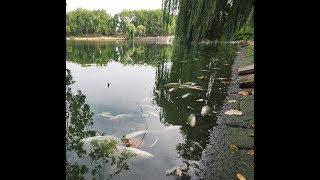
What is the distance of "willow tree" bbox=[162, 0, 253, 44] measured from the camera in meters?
3.66

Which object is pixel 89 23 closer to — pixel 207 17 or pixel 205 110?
pixel 205 110

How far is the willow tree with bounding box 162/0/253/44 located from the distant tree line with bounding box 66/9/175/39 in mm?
50891

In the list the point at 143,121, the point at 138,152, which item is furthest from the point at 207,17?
the point at 143,121

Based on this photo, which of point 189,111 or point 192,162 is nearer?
point 192,162

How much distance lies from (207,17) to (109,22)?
205ft

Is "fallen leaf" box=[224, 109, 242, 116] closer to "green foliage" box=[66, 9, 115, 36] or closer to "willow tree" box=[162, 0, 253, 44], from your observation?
"willow tree" box=[162, 0, 253, 44]

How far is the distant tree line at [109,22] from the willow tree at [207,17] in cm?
5089

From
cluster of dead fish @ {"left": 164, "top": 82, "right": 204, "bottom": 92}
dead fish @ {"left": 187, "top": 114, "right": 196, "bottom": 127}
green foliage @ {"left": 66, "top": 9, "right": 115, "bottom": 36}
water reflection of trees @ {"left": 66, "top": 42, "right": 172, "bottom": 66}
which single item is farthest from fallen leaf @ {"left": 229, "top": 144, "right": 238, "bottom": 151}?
green foliage @ {"left": 66, "top": 9, "right": 115, "bottom": 36}
